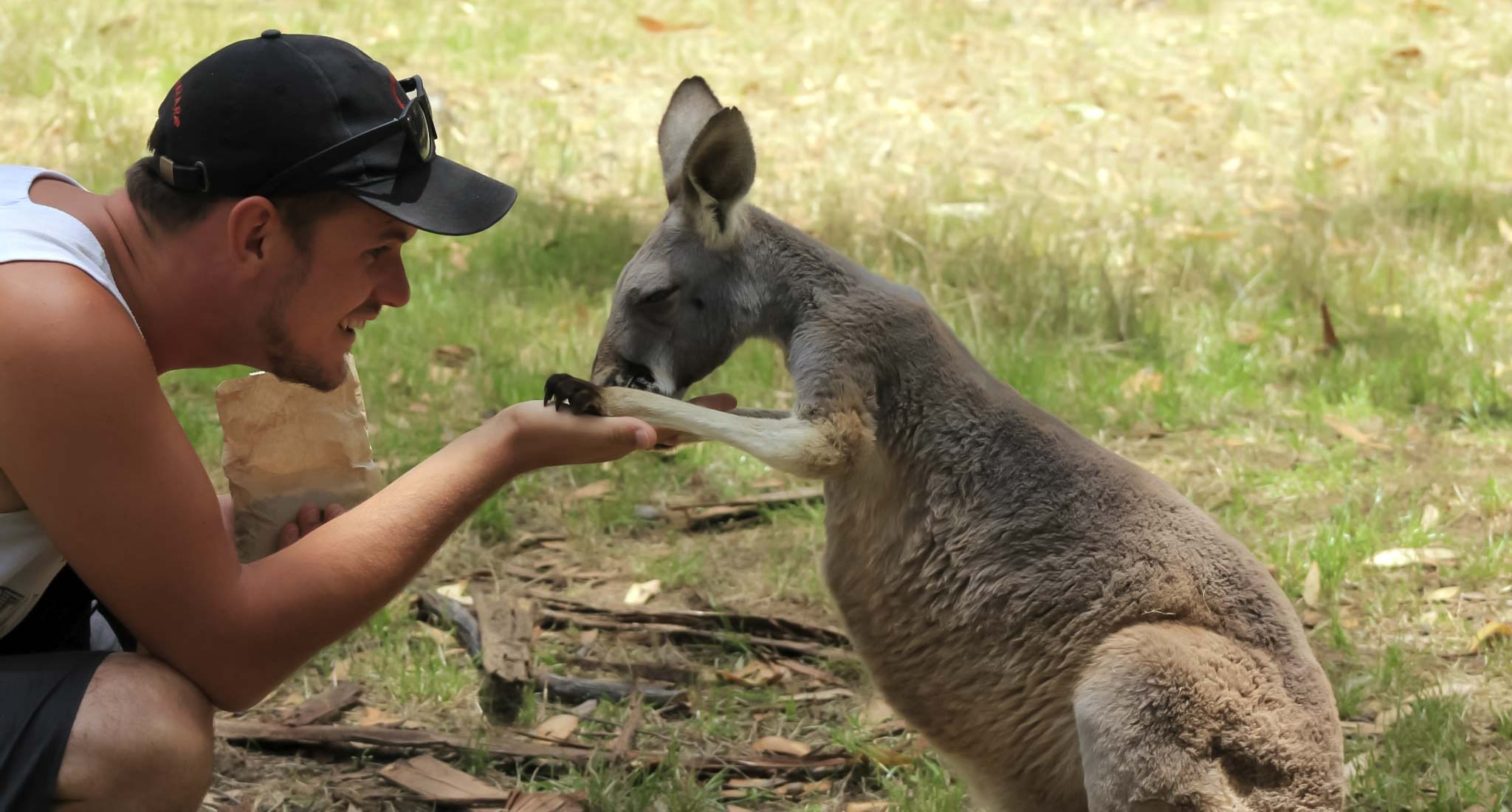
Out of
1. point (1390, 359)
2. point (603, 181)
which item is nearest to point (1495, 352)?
point (1390, 359)

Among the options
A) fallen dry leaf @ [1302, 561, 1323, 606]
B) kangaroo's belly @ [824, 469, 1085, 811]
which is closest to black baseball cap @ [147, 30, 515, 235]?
kangaroo's belly @ [824, 469, 1085, 811]

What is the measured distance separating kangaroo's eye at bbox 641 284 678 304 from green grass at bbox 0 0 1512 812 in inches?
42.9

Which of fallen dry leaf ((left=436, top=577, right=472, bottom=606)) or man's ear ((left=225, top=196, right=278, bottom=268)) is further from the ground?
man's ear ((left=225, top=196, right=278, bottom=268))

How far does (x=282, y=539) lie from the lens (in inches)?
113

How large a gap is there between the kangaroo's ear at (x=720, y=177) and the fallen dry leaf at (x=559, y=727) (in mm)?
1256

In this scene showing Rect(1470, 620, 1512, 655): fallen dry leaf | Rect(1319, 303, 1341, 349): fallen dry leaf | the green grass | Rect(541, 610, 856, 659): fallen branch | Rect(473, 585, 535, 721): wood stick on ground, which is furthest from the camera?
Rect(1319, 303, 1341, 349): fallen dry leaf

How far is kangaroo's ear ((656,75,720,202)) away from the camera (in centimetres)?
346

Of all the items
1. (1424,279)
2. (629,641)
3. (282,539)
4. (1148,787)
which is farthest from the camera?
(1424,279)

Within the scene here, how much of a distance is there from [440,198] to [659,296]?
2.68 ft

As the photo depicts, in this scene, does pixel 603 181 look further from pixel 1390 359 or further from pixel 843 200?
pixel 1390 359

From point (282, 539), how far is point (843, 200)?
13.9 feet

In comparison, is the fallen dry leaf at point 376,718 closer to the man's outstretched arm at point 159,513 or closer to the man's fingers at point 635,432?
the man's outstretched arm at point 159,513

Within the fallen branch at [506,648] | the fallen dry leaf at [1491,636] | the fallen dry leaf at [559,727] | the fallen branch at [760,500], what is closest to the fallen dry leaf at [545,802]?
the fallen dry leaf at [559,727]

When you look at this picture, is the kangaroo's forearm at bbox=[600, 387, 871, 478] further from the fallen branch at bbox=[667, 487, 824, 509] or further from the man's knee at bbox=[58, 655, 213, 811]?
the fallen branch at bbox=[667, 487, 824, 509]
